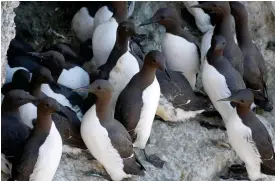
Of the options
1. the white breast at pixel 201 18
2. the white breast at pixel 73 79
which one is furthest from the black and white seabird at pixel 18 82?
the white breast at pixel 201 18

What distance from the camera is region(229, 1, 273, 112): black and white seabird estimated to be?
27.7ft

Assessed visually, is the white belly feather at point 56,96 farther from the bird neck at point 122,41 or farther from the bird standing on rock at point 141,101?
the bird neck at point 122,41

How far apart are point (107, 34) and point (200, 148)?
154cm

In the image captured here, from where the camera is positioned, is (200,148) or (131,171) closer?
(131,171)

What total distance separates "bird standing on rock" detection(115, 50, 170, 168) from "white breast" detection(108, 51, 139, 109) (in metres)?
0.35

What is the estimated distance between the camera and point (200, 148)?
25.9 ft

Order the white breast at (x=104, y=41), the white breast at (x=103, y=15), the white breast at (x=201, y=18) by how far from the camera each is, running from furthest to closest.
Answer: the white breast at (x=201, y=18), the white breast at (x=103, y=15), the white breast at (x=104, y=41)

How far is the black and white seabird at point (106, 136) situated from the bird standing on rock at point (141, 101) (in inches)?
9.5

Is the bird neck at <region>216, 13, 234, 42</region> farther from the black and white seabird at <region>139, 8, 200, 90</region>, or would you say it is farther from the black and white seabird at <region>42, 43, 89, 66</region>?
the black and white seabird at <region>42, 43, 89, 66</region>

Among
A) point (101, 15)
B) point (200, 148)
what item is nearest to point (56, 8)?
point (101, 15)

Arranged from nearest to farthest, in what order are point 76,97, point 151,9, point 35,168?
point 35,168 < point 76,97 < point 151,9

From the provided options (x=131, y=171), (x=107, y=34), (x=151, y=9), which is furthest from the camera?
(x=151, y=9)

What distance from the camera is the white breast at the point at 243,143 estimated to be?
736 cm

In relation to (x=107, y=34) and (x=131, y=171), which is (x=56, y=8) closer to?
(x=107, y=34)
